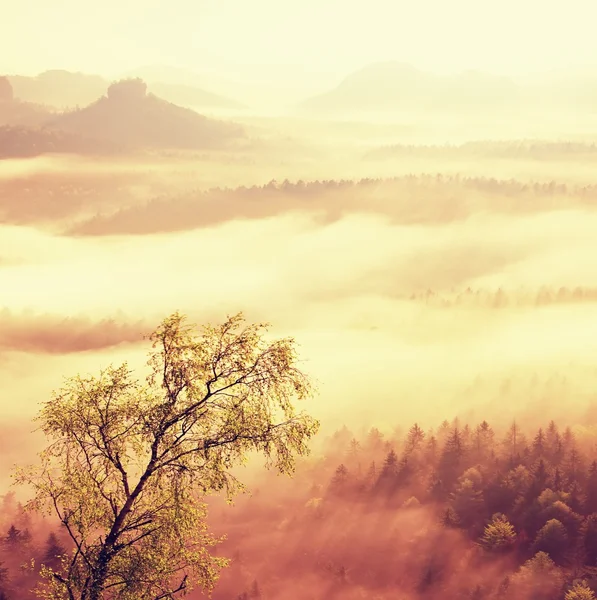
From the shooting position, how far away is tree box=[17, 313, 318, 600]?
19406 mm

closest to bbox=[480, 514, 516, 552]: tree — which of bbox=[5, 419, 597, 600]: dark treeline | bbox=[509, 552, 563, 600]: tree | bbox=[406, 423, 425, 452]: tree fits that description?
bbox=[5, 419, 597, 600]: dark treeline

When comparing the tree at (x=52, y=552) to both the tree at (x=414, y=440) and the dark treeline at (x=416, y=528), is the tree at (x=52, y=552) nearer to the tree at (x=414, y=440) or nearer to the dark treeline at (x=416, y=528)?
the dark treeline at (x=416, y=528)

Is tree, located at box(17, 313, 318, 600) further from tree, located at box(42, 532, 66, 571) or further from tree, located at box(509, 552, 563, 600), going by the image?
tree, located at box(509, 552, 563, 600)

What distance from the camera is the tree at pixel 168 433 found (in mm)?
19406

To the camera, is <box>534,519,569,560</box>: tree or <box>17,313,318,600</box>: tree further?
<box>534,519,569,560</box>: tree

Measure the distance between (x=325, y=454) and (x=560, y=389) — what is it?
93.0m

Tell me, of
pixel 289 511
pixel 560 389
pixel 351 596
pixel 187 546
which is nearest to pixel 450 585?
pixel 351 596

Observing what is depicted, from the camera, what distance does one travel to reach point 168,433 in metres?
19.7

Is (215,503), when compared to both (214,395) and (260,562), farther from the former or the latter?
(214,395)

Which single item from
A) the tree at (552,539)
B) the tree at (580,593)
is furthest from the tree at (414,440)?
the tree at (580,593)

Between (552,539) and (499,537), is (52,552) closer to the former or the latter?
(499,537)

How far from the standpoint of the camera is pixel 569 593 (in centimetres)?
6944

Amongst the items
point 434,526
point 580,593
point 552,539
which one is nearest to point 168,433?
point 580,593

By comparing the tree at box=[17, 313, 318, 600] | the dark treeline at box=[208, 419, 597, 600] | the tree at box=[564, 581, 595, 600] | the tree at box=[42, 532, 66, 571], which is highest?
the tree at box=[17, 313, 318, 600]
